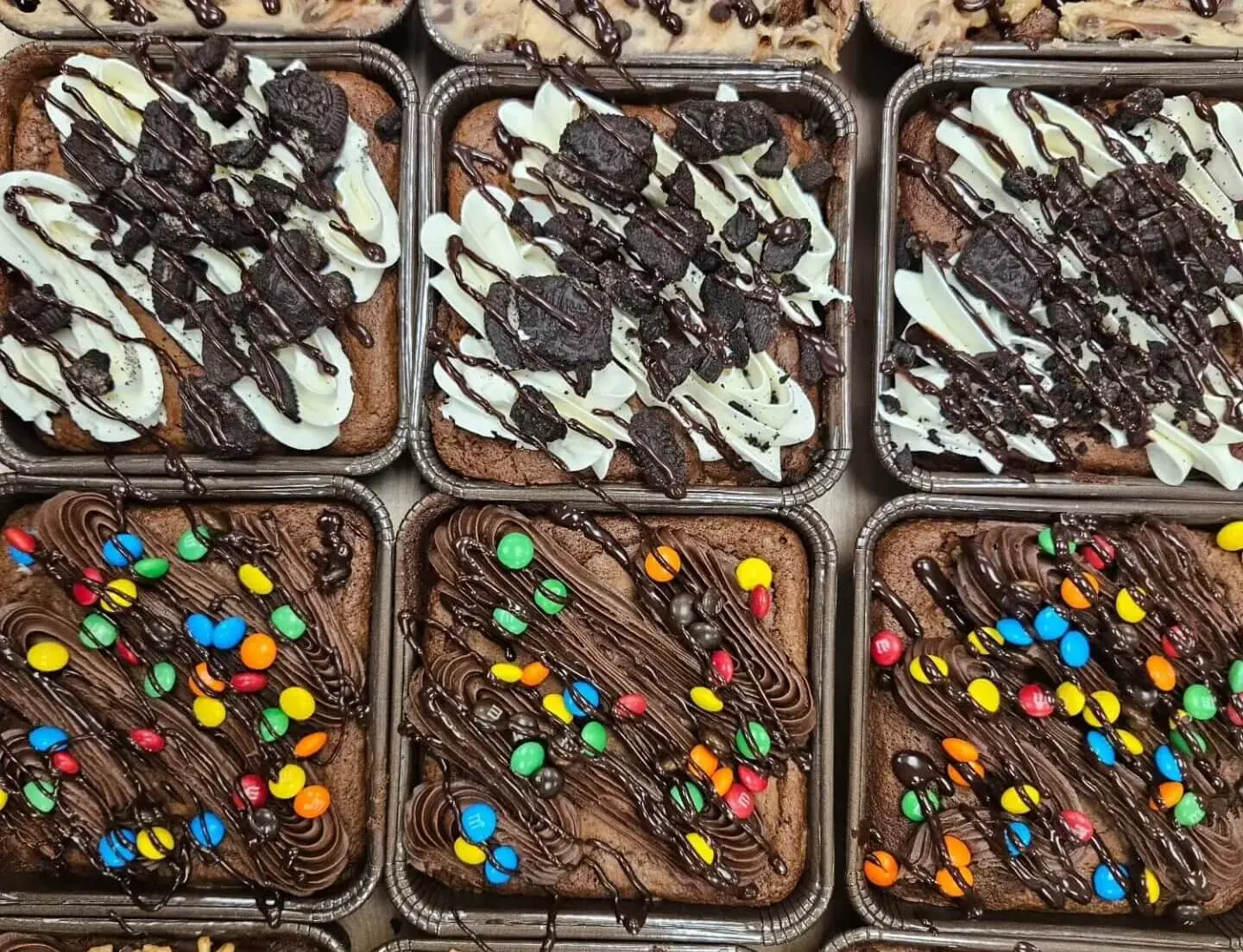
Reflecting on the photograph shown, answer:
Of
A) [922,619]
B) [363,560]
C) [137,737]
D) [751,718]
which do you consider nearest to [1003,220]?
[922,619]

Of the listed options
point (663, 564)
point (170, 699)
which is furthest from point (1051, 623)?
point (170, 699)

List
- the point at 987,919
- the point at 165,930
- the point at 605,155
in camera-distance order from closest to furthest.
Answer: the point at 605,155 → the point at 165,930 → the point at 987,919

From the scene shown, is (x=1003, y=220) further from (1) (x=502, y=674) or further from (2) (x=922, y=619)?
(1) (x=502, y=674)

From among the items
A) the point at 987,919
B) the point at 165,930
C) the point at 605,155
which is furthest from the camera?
the point at 987,919

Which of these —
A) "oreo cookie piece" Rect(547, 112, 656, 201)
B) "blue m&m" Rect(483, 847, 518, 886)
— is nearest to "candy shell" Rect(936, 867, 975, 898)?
"blue m&m" Rect(483, 847, 518, 886)

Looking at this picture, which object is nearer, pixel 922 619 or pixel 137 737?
pixel 137 737

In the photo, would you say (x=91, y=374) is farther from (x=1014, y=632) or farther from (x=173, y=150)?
(x=1014, y=632)

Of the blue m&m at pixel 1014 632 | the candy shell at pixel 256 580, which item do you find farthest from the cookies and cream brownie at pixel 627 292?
the blue m&m at pixel 1014 632
